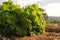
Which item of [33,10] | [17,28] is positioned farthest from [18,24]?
[33,10]

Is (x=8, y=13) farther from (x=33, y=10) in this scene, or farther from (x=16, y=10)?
(x=33, y=10)

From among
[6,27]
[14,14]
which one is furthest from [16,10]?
[6,27]

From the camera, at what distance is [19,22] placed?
12.4 m

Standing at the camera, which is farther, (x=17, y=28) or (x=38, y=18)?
(x=38, y=18)

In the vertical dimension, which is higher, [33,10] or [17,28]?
[33,10]

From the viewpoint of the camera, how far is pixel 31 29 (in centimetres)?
1266

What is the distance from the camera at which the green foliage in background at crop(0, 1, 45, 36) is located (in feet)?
40.0

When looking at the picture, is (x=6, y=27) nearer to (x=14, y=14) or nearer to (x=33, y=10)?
(x=14, y=14)

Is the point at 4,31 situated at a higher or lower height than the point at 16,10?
lower

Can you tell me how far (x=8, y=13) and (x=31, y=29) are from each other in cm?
142

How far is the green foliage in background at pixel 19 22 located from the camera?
12203mm

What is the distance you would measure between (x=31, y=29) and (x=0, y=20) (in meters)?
1.64

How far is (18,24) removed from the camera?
1230 centimetres

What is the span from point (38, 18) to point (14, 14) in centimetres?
135
